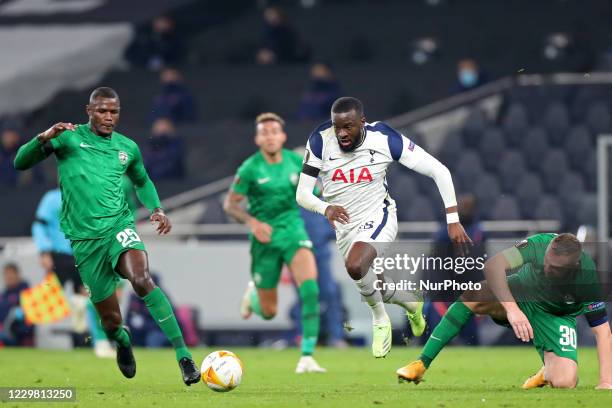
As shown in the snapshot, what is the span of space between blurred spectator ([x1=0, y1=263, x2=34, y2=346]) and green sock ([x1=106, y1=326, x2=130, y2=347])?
7.93m

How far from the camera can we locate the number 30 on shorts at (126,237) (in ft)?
36.4

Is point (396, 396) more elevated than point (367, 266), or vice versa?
point (367, 266)

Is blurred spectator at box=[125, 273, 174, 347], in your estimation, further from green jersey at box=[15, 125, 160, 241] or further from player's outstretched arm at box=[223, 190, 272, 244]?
green jersey at box=[15, 125, 160, 241]

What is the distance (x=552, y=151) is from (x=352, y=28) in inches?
281

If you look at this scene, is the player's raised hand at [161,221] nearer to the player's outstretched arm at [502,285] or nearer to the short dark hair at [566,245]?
the player's outstretched arm at [502,285]

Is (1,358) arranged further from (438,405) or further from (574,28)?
(574,28)

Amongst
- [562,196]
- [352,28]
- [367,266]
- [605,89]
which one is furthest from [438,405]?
[352,28]

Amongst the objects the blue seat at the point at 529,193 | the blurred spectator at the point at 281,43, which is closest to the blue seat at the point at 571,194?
the blue seat at the point at 529,193

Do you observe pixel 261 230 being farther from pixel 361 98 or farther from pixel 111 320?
pixel 361 98

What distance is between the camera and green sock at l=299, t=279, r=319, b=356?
13.9m

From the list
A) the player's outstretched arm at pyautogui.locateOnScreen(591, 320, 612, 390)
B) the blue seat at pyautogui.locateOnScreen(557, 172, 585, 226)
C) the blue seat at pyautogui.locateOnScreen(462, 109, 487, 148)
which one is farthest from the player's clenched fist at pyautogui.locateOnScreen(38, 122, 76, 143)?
the blue seat at pyautogui.locateOnScreen(462, 109, 487, 148)

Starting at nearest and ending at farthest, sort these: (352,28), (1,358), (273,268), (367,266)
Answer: (367,266)
(273,268)
(1,358)
(352,28)

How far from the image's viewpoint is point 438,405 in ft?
31.8

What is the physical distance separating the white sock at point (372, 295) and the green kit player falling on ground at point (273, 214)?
7.82 ft
